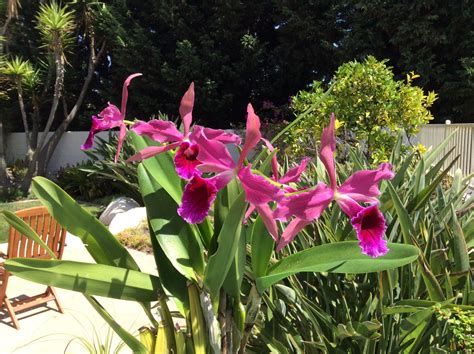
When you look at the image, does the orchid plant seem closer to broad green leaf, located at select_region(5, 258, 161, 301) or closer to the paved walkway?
broad green leaf, located at select_region(5, 258, 161, 301)

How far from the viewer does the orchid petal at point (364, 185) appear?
41.7 inches

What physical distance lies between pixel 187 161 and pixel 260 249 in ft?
1.31

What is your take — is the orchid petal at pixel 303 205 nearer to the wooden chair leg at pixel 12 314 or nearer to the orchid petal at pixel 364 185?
the orchid petal at pixel 364 185

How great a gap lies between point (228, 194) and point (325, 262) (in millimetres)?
340

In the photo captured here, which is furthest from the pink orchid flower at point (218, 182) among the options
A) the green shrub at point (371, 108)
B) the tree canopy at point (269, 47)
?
the tree canopy at point (269, 47)

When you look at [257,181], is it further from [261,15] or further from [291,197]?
[261,15]

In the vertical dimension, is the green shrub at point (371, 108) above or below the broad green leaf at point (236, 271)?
above

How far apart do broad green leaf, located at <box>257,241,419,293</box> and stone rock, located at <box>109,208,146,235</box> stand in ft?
19.2

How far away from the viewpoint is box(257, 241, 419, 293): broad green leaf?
1.14 m

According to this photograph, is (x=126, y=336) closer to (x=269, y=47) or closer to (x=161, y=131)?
(x=161, y=131)

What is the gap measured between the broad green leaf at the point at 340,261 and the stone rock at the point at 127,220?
584 cm

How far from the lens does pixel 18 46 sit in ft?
53.3

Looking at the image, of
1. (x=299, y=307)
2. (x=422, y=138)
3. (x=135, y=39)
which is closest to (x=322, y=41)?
(x=422, y=138)

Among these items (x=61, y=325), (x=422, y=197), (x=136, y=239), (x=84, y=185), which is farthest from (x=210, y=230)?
(x=84, y=185)
